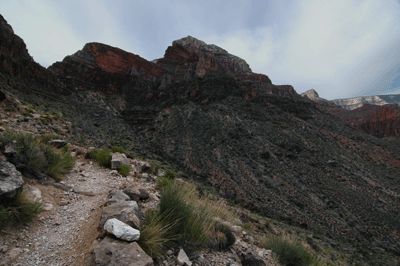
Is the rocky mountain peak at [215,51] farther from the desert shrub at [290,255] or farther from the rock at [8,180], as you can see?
the rock at [8,180]

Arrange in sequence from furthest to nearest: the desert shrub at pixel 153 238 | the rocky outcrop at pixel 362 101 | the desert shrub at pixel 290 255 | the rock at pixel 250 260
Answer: the rocky outcrop at pixel 362 101, the desert shrub at pixel 290 255, the rock at pixel 250 260, the desert shrub at pixel 153 238

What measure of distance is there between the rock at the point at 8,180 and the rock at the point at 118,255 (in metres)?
1.75

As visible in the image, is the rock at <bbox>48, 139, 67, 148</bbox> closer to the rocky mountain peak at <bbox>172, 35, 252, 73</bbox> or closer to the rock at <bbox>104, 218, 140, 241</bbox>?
the rock at <bbox>104, 218, 140, 241</bbox>

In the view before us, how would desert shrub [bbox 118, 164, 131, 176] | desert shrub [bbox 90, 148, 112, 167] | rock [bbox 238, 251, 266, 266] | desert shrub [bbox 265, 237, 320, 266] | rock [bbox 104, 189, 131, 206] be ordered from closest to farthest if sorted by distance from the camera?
rock [bbox 104, 189, 131, 206] < rock [bbox 238, 251, 266, 266] < desert shrub [bbox 265, 237, 320, 266] < desert shrub [bbox 118, 164, 131, 176] < desert shrub [bbox 90, 148, 112, 167]

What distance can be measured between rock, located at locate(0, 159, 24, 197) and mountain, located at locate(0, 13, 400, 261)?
11.4 meters

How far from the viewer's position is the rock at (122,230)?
2.39m

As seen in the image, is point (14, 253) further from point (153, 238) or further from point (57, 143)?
point (57, 143)

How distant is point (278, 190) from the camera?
23.8m

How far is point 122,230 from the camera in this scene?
8.01ft

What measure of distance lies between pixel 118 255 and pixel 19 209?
196cm

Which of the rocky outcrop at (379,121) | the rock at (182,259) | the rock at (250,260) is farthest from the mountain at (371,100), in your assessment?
the rock at (182,259)

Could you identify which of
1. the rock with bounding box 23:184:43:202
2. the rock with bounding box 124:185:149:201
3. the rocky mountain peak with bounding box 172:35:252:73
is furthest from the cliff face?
the rocky mountain peak with bounding box 172:35:252:73

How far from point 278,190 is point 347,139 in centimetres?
3408

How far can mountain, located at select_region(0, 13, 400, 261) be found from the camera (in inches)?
847
